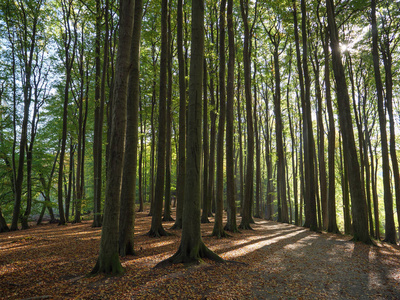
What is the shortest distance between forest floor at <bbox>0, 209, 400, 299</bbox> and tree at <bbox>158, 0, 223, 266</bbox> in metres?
0.35

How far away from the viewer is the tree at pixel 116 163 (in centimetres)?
488

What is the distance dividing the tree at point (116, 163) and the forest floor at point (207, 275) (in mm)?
401

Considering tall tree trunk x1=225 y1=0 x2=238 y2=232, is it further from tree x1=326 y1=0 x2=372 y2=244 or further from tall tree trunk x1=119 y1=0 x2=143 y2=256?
tall tree trunk x1=119 y1=0 x2=143 y2=256

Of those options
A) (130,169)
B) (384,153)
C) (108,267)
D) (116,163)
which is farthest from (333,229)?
(116,163)

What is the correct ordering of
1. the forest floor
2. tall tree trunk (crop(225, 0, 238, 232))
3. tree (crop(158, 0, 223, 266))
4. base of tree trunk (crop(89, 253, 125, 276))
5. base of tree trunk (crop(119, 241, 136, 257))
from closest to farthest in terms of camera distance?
the forest floor < base of tree trunk (crop(89, 253, 125, 276)) < tree (crop(158, 0, 223, 266)) < base of tree trunk (crop(119, 241, 136, 257)) < tall tree trunk (crop(225, 0, 238, 232))

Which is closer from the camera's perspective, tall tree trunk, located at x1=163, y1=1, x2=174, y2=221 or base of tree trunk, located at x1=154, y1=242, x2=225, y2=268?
base of tree trunk, located at x1=154, y1=242, x2=225, y2=268

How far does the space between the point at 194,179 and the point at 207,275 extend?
2099 mm

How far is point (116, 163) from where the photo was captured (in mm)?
5078

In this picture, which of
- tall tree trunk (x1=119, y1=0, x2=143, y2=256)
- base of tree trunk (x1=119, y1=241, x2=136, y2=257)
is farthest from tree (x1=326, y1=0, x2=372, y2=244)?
base of tree trunk (x1=119, y1=241, x2=136, y2=257)

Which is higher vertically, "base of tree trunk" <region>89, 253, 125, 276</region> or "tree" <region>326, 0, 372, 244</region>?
"tree" <region>326, 0, 372, 244</region>

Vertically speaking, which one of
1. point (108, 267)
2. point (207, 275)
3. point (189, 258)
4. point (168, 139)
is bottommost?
point (207, 275)

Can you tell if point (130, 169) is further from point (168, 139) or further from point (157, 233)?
point (168, 139)

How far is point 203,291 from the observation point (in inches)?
163

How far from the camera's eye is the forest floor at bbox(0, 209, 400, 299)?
13.4 feet
